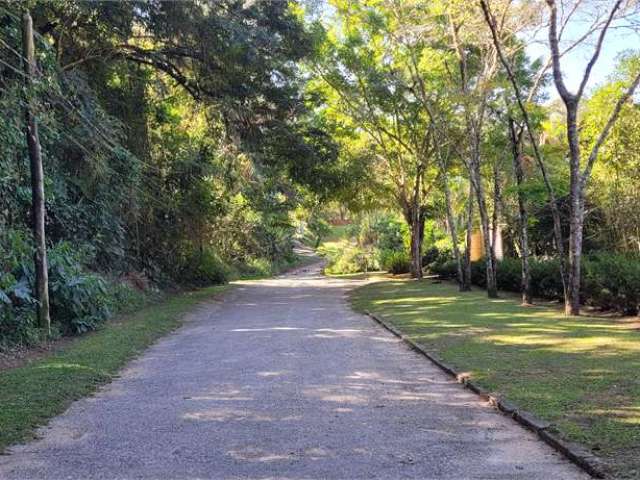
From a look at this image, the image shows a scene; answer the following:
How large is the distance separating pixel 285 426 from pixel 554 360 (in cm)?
432

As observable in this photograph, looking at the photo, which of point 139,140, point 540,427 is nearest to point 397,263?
point 139,140

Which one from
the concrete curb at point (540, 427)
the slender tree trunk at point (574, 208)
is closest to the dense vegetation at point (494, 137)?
the slender tree trunk at point (574, 208)

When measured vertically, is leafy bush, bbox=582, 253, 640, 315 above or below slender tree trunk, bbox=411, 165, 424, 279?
below

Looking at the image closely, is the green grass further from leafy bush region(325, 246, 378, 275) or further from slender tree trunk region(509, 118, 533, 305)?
leafy bush region(325, 246, 378, 275)

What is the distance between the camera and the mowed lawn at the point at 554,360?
5.33 metres

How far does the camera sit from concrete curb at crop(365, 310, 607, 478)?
4574 millimetres

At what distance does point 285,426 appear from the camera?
5.91 metres

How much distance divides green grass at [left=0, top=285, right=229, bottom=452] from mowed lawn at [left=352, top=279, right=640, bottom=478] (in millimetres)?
4672

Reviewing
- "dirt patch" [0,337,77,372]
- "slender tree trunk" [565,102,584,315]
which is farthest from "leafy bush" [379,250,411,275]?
"dirt patch" [0,337,77,372]

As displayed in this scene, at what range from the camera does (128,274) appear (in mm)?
20531

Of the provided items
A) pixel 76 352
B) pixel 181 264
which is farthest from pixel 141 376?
pixel 181 264

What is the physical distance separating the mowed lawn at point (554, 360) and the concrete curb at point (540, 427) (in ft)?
0.30

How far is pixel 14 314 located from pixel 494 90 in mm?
12737

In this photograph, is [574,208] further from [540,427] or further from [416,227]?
[416,227]
